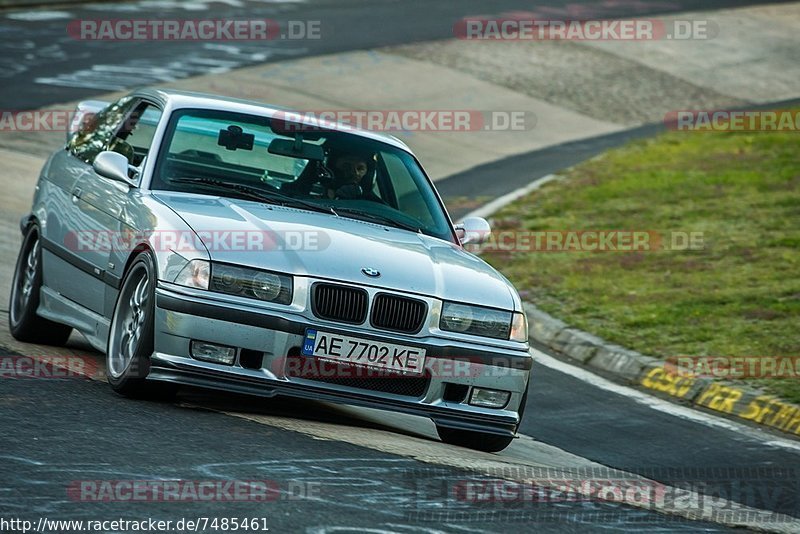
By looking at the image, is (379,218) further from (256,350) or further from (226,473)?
(226,473)

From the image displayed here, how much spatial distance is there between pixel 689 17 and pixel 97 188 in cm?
Answer: 2706

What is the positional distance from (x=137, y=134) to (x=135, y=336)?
5.93 ft

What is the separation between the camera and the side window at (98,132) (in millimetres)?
8547

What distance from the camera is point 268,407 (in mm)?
7270

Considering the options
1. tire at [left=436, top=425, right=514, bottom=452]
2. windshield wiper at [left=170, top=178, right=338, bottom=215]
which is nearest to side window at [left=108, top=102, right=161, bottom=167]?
windshield wiper at [left=170, top=178, right=338, bottom=215]

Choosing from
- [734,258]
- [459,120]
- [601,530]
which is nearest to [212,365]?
[601,530]

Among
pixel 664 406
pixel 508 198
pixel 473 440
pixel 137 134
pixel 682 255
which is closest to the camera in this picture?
pixel 473 440

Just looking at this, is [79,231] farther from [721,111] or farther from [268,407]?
[721,111]

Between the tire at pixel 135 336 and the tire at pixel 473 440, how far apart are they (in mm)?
1527

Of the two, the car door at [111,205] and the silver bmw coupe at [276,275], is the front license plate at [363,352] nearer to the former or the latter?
the silver bmw coupe at [276,275]

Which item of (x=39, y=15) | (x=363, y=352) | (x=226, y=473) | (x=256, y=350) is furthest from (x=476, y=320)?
(x=39, y=15)

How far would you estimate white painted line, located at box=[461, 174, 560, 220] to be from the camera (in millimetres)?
16344

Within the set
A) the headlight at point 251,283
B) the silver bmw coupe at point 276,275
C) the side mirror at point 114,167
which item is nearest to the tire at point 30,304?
the silver bmw coupe at point 276,275

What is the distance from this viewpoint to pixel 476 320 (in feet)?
22.7
